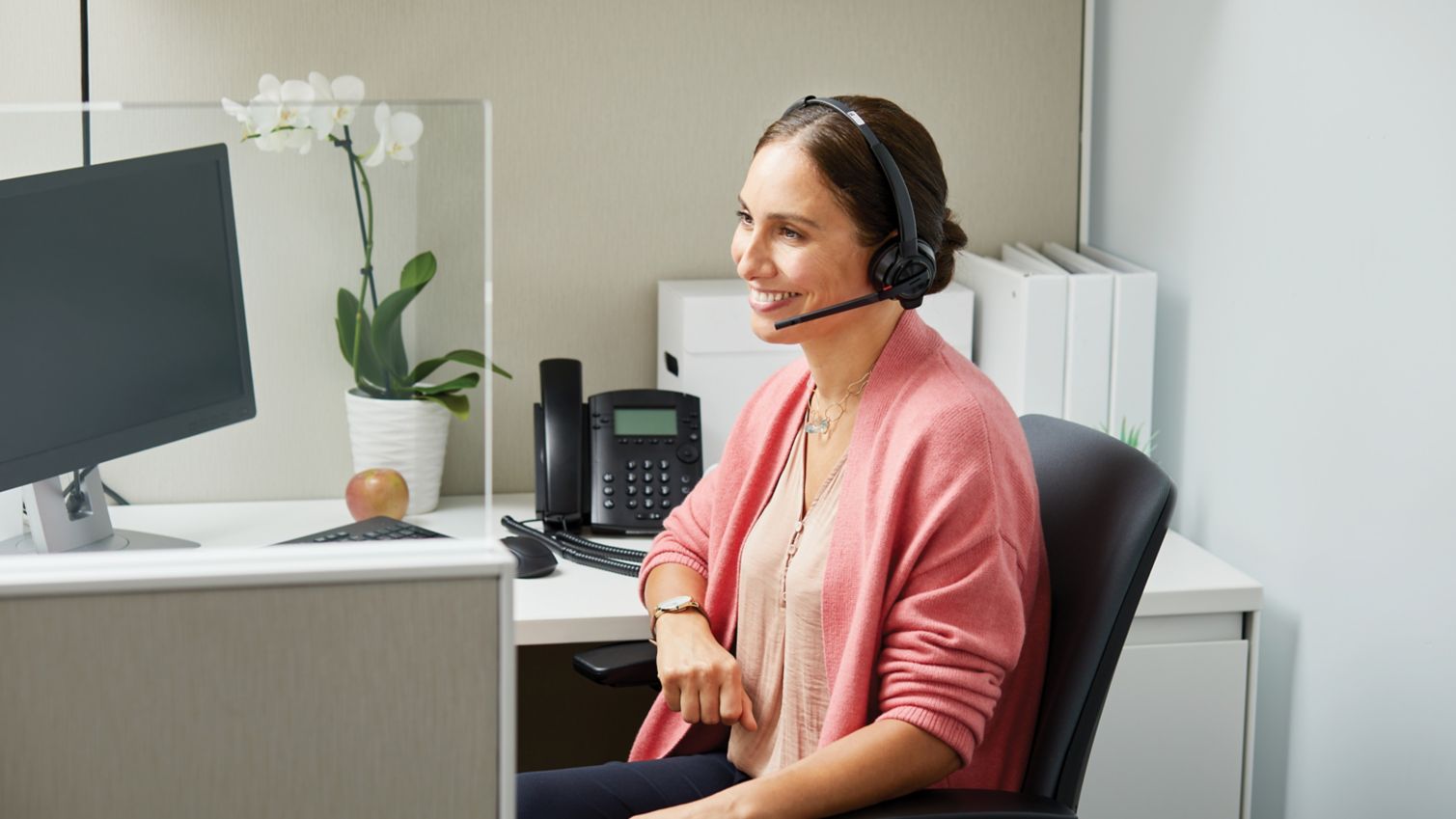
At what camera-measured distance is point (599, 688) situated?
2205mm

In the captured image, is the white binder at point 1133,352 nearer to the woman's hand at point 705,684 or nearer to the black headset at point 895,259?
the black headset at point 895,259

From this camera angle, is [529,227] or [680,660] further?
[529,227]

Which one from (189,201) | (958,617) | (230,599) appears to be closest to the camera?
(230,599)

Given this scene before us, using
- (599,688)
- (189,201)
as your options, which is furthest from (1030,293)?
(189,201)

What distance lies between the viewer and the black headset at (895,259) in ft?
4.24

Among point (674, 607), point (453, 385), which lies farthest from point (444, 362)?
point (674, 607)

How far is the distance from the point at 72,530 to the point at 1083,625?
805mm

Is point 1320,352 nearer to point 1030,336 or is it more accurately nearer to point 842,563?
point 1030,336

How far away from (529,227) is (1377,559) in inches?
47.5

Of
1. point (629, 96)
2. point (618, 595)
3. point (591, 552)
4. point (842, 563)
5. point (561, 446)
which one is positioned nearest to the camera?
point (842, 563)

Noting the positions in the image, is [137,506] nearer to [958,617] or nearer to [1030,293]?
[958,617]

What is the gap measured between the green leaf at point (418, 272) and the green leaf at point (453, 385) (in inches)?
2.4

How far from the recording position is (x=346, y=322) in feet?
2.81

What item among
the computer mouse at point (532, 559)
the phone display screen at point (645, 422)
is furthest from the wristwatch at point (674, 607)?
the phone display screen at point (645, 422)
